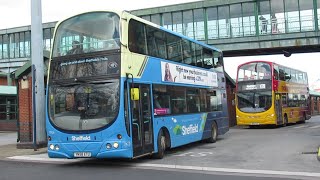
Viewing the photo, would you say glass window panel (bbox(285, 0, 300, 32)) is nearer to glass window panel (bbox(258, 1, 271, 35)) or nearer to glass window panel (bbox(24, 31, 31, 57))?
glass window panel (bbox(258, 1, 271, 35))

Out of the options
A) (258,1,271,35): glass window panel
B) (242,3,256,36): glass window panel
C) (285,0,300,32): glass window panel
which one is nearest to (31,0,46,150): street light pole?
(242,3,256,36): glass window panel

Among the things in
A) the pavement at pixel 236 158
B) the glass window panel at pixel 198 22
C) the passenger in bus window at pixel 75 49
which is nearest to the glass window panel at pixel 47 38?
the glass window panel at pixel 198 22

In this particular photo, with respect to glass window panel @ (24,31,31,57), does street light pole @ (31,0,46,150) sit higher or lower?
lower

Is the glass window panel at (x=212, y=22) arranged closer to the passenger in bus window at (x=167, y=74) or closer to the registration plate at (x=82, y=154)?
the passenger in bus window at (x=167, y=74)

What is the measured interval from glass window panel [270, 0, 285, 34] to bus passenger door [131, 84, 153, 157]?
22.4m

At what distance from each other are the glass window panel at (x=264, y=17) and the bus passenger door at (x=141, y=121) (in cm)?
2270

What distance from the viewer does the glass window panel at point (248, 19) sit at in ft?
112

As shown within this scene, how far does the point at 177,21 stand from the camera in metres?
37.6

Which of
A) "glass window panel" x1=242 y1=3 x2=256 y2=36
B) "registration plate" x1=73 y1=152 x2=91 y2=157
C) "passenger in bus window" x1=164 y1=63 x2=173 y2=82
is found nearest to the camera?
"registration plate" x1=73 y1=152 x2=91 y2=157

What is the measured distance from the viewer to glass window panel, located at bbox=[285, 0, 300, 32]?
32.5m

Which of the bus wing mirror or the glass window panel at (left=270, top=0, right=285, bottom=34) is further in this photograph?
the glass window panel at (left=270, top=0, right=285, bottom=34)

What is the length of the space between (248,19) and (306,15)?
14.6 feet

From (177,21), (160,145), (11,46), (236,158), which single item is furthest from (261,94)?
(11,46)

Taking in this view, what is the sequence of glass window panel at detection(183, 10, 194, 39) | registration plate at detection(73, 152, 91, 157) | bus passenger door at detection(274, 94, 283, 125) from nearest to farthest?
registration plate at detection(73, 152, 91, 157) < bus passenger door at detection(274, 94, 283, 125) < glass window panel at detection(183, 10, 194, 39)
